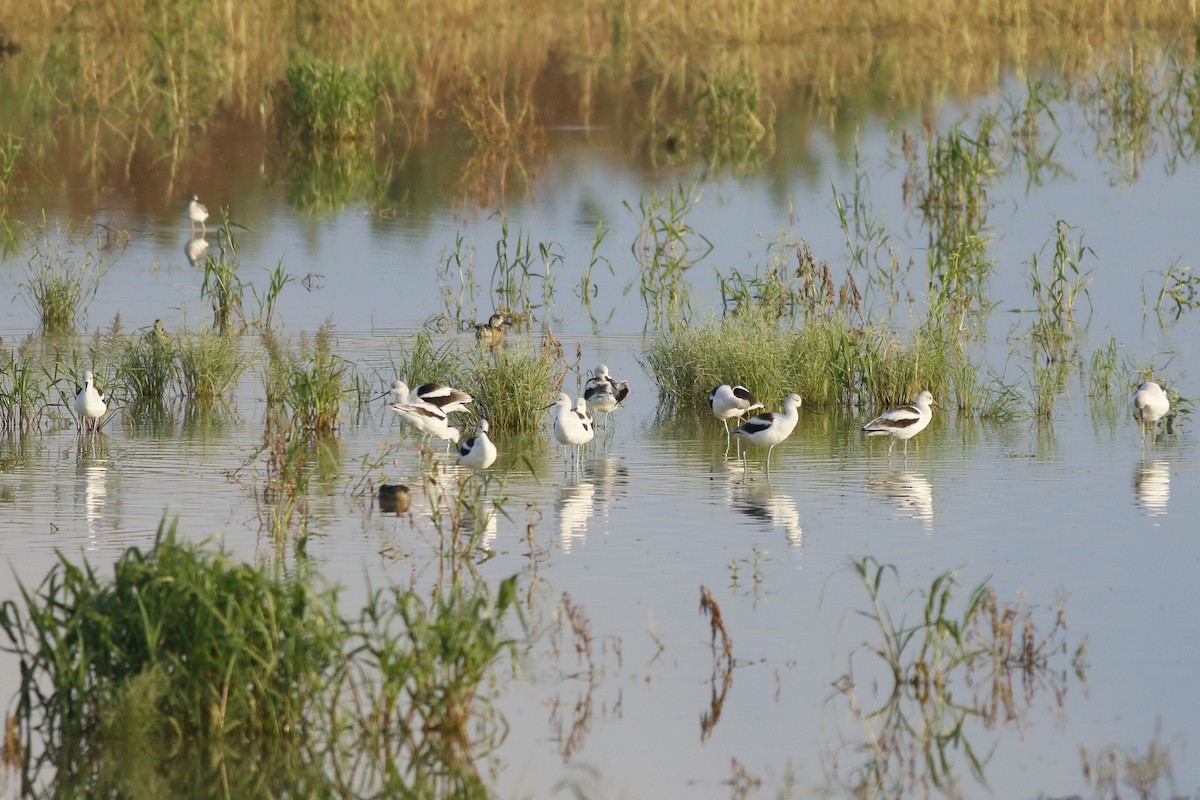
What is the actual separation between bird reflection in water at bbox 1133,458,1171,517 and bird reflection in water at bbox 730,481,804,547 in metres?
2.17

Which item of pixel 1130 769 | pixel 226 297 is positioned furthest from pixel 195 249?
pixel 1130 769

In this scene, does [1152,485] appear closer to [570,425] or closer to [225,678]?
[570,425]

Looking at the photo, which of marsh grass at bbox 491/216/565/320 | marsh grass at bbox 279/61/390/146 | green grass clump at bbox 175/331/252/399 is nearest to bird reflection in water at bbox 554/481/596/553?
green grass clump at bbox 175/331/252/399

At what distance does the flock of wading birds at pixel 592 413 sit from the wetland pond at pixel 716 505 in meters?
0.23

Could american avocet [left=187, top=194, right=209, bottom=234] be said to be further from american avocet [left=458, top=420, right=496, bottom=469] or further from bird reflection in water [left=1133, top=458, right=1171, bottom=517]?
bird reflection in water [left=1133, top=458, right=1171, bottom=517]

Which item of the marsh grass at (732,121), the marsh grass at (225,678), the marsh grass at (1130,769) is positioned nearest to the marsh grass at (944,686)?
the marsh grass at (1130,769)

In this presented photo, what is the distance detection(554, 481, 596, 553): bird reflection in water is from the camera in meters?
11.8

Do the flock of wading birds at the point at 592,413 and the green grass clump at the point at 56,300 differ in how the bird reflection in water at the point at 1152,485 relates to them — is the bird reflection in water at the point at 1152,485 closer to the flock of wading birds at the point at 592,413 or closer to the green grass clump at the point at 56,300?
the flock of wading birds at the point at 592,413

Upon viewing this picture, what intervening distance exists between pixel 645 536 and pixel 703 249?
38.4 feet

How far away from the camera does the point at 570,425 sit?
44.4ft

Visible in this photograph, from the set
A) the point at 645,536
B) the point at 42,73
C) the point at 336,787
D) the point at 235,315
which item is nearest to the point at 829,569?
the point at 645,536

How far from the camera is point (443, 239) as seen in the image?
77.5ft

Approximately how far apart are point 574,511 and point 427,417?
1838mm

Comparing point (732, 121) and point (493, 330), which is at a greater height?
point (732, 121)
